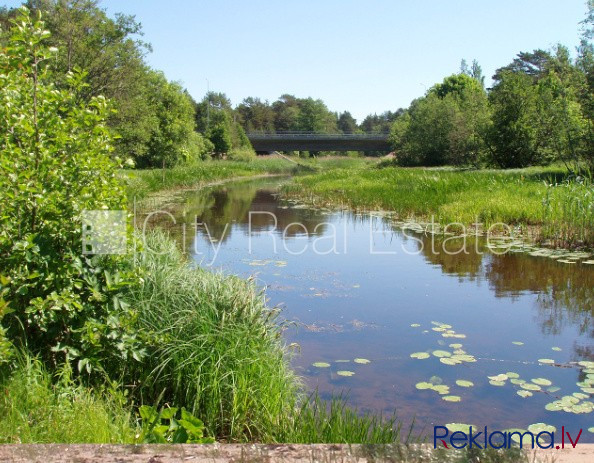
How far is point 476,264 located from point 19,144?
834cm

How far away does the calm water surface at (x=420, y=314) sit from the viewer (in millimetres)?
4895

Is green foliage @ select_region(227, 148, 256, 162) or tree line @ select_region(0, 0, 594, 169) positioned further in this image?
green foliage @ select_region(227, 148, 256, 162)

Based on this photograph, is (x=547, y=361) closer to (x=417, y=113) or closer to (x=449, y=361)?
(x=449, y=361)

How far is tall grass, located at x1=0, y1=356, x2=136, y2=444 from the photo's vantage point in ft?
10.1

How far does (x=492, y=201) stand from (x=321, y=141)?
201 ft

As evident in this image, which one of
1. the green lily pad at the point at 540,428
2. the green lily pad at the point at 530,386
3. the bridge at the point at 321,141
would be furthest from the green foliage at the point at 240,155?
the green lily pad at the point at 540,428

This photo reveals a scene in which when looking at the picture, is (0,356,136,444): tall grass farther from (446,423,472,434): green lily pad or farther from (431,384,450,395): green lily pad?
(431,384,450,395): green lily pad

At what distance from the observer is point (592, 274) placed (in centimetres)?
929

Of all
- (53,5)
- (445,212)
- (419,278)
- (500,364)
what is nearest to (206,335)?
(500,364)

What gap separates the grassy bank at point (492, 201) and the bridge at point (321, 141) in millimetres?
50458

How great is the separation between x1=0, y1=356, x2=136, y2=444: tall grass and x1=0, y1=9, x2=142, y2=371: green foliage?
202mm

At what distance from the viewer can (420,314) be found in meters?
7.39

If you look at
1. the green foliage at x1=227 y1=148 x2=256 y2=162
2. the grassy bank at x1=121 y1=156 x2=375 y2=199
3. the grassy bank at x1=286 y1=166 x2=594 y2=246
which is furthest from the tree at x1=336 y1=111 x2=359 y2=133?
the grassy bank at x1=286 y1=166 x2=594 y2=246

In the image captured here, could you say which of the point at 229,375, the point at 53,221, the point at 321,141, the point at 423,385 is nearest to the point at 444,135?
the point at 321,141
